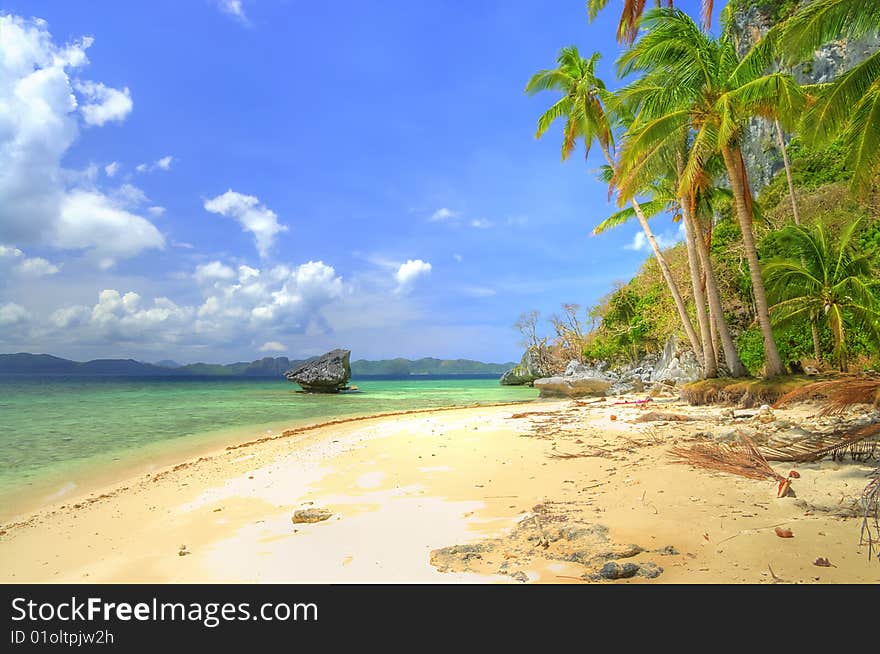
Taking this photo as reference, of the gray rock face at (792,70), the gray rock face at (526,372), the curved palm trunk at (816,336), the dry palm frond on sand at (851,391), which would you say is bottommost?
the gray rock face at (526,372)

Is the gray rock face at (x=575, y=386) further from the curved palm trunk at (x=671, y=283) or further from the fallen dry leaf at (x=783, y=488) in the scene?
the fallen dry leaf at (x=783, y=488)

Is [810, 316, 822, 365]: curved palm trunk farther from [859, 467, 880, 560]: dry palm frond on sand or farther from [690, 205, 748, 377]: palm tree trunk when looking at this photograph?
[859, 467, 880, 560]: dry palm frond on sand

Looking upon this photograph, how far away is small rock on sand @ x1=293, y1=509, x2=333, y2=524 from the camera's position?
169 inches

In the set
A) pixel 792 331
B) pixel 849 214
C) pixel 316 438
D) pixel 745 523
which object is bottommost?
pixel 316 438

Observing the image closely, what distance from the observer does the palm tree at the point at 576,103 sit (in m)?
17.6

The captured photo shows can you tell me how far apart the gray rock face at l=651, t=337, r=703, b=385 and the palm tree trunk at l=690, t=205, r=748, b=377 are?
6435mm

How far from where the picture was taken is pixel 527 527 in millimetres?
3592

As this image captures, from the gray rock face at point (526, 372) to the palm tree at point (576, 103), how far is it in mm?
29034

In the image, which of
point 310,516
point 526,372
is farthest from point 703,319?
point 526,372

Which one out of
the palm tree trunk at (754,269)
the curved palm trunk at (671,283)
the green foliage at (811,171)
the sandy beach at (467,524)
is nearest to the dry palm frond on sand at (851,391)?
the sandy beach at (467,524)

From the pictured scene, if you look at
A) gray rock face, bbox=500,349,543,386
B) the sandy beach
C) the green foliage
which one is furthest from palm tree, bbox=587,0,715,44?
gray rock face, bbox=500,349,543,386
